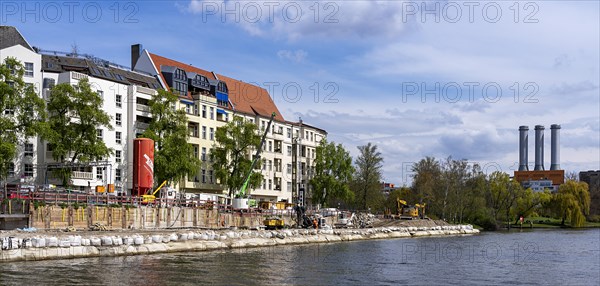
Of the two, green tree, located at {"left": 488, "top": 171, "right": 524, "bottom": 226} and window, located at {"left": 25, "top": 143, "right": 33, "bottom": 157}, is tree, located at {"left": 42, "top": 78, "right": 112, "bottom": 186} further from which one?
green tree, located at {"left": 488, "top": 171, "right": 524, "bottom": 226}

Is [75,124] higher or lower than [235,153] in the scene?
higher

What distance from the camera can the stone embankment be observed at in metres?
40.5

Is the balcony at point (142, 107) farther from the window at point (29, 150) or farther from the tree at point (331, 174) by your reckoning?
the tree at point (331, 174)

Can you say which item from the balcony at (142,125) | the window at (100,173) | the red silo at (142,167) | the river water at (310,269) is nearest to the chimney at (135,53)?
the balcony at (142,125)

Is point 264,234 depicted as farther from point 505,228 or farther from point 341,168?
point 505,228

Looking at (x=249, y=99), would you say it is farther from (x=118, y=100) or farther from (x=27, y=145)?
(x=27, y=145)

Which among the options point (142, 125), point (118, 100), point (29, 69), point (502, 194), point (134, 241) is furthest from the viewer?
point (502, 194)

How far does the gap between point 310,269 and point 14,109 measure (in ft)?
107

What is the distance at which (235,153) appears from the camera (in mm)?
88875

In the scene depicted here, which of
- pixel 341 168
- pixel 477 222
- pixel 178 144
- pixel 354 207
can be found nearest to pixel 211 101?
pixel 178 144

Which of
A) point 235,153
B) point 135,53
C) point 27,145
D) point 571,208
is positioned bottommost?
point 571,208

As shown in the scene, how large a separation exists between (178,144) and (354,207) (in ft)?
192

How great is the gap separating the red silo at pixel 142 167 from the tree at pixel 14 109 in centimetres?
998

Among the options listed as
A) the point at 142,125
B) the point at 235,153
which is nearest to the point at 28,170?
the point at 142,125
